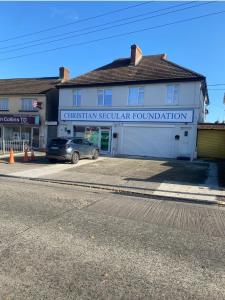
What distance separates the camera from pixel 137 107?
21.9 metres

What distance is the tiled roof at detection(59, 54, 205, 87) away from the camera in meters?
20.7

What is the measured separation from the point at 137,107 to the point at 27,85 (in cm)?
1369

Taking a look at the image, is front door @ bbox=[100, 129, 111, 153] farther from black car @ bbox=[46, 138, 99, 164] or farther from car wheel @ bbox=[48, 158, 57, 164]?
car wheel @ bbox=[48, 158, 57, 164]

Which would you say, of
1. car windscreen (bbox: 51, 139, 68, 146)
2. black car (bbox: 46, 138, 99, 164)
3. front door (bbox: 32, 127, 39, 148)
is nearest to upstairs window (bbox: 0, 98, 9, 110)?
front door (bbox: 32, 127, 39, 148)

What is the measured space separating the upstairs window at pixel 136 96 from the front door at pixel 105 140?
3.22 meters

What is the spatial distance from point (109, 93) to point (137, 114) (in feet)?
10.7

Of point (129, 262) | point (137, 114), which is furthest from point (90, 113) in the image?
point (129, 262)

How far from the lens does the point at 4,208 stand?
6434 millimetres

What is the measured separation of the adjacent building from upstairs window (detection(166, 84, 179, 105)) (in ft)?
35.2

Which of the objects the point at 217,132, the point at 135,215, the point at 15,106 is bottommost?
the point at 135,215

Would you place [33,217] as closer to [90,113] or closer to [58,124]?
[90,113]

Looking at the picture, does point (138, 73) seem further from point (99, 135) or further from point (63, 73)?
point (63, 73)

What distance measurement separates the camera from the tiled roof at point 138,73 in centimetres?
2067

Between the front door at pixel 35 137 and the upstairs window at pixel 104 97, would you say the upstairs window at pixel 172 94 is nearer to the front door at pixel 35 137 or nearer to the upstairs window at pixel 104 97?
the upstairs window at pixel 104 97
